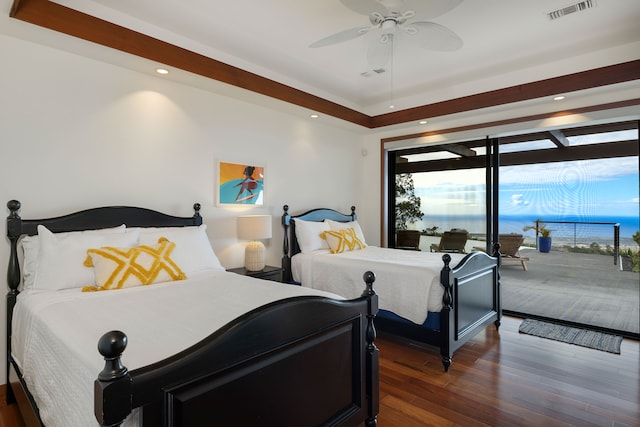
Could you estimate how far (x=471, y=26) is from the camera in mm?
2973

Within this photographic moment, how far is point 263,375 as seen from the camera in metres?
1.38

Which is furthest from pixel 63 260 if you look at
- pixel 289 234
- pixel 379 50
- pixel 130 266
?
pixel 379 50

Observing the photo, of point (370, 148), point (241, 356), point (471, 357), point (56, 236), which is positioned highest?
point (370, 148)

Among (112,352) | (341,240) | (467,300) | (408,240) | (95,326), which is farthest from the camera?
(408,240)

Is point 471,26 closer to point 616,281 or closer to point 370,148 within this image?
point 370,148

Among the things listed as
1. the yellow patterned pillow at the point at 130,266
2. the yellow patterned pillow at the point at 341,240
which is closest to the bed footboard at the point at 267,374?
the yellow patterned pillow at the point at 130,266

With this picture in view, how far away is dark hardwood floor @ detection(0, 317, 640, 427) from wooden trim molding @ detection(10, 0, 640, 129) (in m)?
2.49

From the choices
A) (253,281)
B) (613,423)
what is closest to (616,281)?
(613,423)

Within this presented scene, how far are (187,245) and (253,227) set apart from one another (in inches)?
31.8

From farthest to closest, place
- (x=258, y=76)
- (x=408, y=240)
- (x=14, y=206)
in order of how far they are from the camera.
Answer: (x=408, y=240) < (x=258, y=76) < (x=14, y=206)

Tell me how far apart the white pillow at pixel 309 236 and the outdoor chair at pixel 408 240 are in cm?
163

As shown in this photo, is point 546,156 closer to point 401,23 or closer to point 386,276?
point 386,276

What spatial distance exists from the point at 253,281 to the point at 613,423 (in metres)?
2.38

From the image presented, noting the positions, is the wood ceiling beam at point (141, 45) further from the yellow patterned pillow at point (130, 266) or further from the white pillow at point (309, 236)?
the yellow patterned pillow at point (130, 266)
